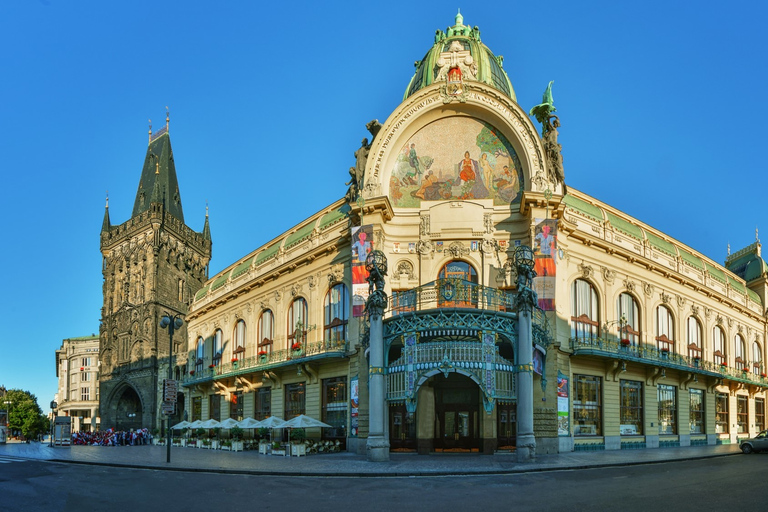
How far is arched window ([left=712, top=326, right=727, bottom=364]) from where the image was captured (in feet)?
153

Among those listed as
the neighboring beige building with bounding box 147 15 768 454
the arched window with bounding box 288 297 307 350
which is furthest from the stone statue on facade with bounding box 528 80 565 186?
Result: the arched window with bounding box 288 297 307 350

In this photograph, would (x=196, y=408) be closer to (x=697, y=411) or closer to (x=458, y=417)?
(x=458, y=417)

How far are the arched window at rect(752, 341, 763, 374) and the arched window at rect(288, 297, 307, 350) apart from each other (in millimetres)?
35060

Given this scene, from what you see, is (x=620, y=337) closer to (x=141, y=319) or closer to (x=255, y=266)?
(x=255, y=266)

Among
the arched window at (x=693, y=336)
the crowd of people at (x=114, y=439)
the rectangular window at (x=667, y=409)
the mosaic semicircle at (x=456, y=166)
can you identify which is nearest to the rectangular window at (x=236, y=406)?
the crowd of people at (x=114, y=439)

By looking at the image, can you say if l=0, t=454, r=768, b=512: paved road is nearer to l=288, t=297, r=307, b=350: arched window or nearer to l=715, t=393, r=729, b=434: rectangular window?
l=288, t=297, r=307, b=350: arched window

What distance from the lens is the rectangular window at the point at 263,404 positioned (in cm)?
4509

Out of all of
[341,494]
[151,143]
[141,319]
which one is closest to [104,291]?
[141,319]

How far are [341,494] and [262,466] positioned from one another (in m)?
9.78

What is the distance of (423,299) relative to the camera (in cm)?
3198

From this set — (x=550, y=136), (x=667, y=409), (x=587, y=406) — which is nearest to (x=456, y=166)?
(x=550, y=136)

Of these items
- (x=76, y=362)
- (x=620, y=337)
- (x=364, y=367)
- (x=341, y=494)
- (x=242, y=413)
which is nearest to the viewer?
(x=341, y=494)

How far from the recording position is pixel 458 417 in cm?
3272

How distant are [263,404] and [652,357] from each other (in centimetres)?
2477
